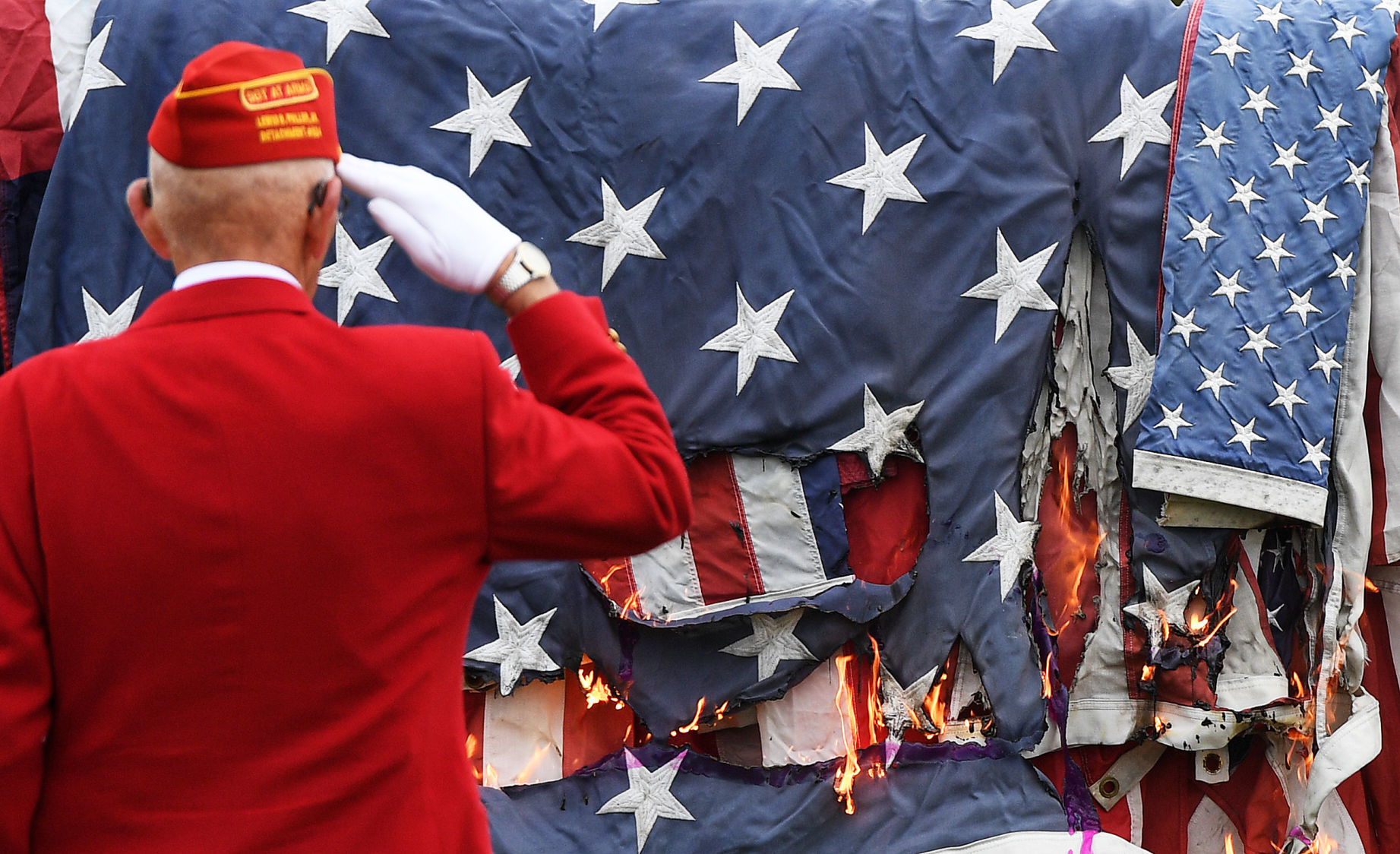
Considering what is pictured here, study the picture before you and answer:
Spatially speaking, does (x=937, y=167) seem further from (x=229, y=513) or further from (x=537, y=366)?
(x=229, y=513)

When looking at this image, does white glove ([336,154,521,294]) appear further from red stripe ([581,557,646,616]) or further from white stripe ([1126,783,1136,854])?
white stripe ([1126,783,1136,854])

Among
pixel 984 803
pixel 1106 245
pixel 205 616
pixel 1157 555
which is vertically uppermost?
pixel 205 616

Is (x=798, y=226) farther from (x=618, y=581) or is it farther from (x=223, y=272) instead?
(x=223, y=272)

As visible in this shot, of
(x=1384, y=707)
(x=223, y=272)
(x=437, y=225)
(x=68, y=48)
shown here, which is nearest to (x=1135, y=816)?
(x=1384, y=707)

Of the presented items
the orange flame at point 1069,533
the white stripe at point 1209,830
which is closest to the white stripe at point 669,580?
the orange flame at point 1069,533

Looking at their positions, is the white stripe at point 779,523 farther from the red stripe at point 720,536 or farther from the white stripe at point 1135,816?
the white stripe at point 1135,816

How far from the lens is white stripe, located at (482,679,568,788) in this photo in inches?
114

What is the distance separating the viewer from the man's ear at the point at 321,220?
1303 mm

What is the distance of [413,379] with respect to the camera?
1.26 m

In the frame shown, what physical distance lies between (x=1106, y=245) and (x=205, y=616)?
85.0 inches

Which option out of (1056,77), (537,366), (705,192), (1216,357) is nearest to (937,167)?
(1056,77)

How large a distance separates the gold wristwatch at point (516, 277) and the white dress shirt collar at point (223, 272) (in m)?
0.22

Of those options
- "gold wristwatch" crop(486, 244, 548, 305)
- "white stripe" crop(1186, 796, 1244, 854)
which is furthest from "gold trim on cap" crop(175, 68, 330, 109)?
"white stripe" crop(1186, 796, 1244, 854)

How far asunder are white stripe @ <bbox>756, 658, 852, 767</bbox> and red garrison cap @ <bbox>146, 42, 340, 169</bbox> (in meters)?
1.82
